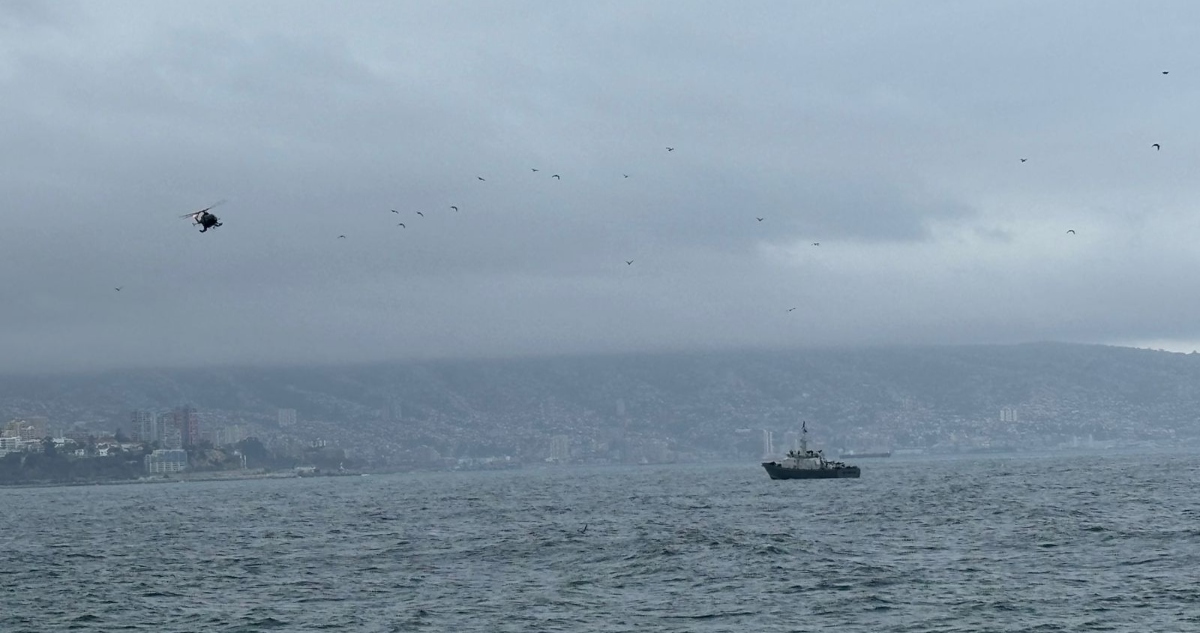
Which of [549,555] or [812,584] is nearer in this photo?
[812,584]

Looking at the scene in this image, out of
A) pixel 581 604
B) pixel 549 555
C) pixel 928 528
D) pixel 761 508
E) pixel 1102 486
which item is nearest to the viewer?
pixel 581 604

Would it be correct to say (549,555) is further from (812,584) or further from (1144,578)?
(1144,578)

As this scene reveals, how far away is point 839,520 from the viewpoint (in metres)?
117

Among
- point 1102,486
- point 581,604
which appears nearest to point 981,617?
point 581,604

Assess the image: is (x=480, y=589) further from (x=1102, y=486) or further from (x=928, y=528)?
(x=1102, y=486)

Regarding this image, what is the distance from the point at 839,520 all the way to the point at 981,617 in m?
55.8

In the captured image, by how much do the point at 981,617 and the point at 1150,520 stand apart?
4946 centimetres

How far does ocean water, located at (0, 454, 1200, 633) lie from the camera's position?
2496 inches

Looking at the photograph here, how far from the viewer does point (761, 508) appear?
5472 inches

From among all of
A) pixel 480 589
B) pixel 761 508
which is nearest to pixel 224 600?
pixel 480 589

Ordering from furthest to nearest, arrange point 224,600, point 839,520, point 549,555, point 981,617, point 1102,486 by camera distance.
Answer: point 1102,486 → point 839,520 → point 549,555 → point 224,600 → point 981,617

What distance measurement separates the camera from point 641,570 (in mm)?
79188

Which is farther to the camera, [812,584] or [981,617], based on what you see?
[812,584]

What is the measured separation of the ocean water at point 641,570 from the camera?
6341 cm
